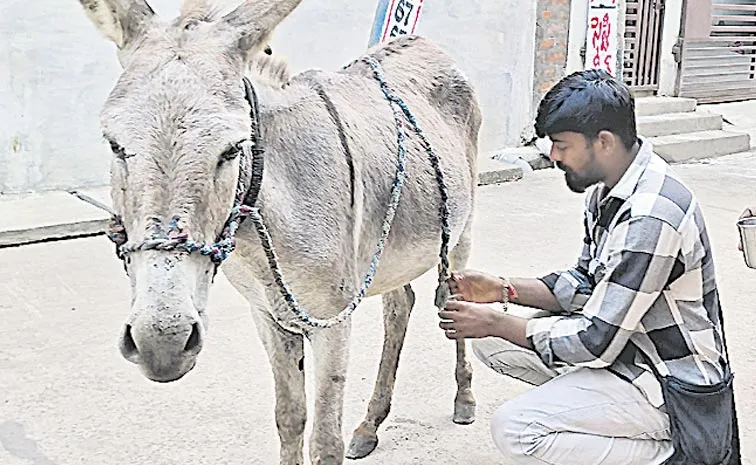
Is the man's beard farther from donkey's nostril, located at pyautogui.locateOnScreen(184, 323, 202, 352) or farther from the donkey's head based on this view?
donkey's nostril, located at pyautogui.locateOnScreen(184, 323, 202, 352)

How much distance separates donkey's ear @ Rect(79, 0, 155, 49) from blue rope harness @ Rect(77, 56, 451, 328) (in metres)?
0.28

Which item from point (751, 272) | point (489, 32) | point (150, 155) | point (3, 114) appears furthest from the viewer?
point (489, 32)

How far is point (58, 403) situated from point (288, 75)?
6.49 ft

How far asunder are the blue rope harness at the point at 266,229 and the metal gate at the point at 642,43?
25.1ft

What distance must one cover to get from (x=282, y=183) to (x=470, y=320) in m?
0.64

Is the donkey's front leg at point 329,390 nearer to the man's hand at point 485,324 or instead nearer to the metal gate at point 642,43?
the man's hand at point 485,324

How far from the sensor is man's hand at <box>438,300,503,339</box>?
2.39 m

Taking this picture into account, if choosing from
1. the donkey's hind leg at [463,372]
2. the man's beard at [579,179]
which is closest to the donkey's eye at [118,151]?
the man's beard at [579,179]

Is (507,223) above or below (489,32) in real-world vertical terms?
below

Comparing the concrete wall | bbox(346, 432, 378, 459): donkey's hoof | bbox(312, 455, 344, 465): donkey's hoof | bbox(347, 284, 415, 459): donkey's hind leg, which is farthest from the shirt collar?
the concrete wall

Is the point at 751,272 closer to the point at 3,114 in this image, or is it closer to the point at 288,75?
the point at 288,75

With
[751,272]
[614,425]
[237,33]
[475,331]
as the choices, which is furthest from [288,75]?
[751,272]

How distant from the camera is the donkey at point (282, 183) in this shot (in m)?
1.69

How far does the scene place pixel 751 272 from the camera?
534 centimetres
